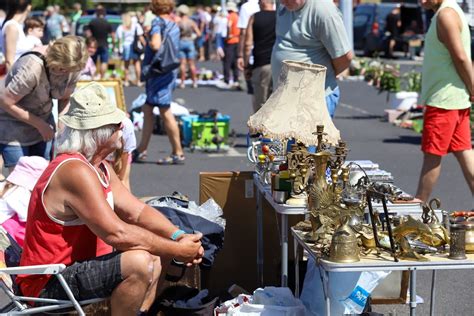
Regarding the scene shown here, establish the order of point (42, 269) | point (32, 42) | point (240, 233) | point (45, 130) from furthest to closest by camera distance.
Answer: point (32, 42), point (45, 130), point (240, 233), point (42, 269)

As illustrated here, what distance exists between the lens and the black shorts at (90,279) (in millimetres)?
4504

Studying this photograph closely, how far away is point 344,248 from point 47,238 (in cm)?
138

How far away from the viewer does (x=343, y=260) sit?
13.3 ft

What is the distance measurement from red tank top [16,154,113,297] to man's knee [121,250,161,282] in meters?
0.25

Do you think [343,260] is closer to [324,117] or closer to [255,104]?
[324,117]

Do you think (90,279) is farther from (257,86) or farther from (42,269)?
(257,86)

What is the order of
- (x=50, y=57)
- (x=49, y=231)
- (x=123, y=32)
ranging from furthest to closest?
(x=123, y=32), (x=50, y=57), (x=49, y=231)

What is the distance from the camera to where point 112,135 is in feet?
15.4

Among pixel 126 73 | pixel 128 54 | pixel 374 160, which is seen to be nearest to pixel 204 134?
pixel 374 160

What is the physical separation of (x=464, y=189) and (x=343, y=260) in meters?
5.61

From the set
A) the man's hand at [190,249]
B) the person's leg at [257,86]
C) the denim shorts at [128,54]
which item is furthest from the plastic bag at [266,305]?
the denim shorts at [128,54]

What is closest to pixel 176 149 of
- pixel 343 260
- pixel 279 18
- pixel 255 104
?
pixel 255 104

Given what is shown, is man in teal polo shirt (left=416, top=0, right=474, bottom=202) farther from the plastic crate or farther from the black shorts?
the plastic crate

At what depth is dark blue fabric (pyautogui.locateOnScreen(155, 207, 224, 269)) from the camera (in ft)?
17.4
